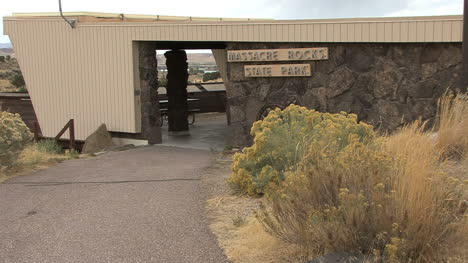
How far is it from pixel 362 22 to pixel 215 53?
903 centimetres

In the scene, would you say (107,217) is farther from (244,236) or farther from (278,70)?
(278,70)

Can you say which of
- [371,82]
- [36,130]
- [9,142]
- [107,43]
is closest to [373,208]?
[371,82]

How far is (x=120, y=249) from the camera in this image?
5.82 m

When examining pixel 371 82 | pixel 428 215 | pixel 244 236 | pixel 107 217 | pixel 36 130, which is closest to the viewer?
pixel 428 215

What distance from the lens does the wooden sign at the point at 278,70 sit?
12.9m

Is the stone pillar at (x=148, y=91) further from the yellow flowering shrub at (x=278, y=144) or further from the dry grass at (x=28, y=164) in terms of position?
the yellow flowering shrub at (x=278, y=144)

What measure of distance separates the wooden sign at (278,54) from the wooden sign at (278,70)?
0.52 ft

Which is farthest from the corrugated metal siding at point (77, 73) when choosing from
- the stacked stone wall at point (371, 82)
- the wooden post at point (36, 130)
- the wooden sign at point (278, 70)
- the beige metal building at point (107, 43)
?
the wooden sign at point (278, 70)

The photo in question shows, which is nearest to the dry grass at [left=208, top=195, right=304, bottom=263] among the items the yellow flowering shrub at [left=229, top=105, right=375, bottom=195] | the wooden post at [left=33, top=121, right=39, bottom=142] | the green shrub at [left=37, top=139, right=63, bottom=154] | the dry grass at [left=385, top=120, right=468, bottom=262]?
the yellow flowering shrub at [left=229, top=105, right=375, bottom=195]

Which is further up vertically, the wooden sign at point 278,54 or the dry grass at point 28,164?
the wooden sign at point 278,54

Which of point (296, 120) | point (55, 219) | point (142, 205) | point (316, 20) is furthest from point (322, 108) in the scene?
point (55, 219)

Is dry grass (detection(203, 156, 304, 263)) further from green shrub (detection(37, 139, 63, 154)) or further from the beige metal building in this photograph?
green shrub (detection(37, 139, 63, 154))

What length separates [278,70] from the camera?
43.5 feet

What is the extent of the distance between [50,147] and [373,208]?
44.4 ft
